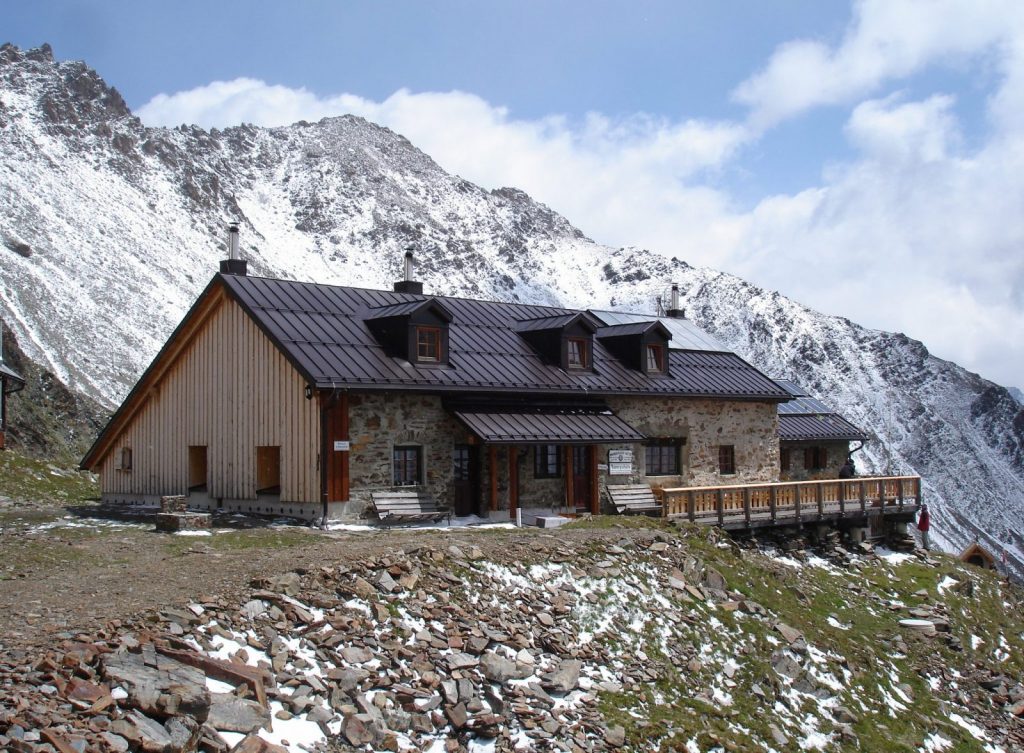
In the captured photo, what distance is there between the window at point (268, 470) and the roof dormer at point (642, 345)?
33.0ft

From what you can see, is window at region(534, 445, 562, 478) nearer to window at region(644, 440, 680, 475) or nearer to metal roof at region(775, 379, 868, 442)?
window at region(644, 440, 680, 475)

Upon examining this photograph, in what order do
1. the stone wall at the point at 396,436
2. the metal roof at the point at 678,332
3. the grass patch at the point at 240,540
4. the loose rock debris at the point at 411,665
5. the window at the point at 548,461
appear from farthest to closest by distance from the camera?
the metal roof at the point at 678,332
the window at the point at 548,461
the stone wall at the point at 396,436
the grass patch at the point at 240,540
the loose rock debris at the point at 411,665

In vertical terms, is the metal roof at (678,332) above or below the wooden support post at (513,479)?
above

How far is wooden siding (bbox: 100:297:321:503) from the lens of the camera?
2262cm

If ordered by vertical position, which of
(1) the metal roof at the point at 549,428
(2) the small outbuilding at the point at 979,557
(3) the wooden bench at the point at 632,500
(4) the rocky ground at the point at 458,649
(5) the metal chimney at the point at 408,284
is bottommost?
(2) the small outbuilding at the point at 979,557

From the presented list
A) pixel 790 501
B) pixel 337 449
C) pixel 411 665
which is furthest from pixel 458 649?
pixel 790 501

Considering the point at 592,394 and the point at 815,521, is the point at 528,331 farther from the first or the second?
the point at 815,521

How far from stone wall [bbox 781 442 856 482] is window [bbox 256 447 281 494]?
19.3m

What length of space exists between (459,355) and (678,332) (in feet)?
34.4

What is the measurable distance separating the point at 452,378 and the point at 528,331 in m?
4.36

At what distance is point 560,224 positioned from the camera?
582 ft

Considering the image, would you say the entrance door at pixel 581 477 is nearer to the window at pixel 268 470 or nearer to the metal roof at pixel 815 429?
the window at pixel 268 470

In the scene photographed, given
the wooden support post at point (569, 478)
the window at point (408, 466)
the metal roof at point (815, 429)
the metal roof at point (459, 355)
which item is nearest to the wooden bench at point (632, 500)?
the wooden support post at point (569, 478)

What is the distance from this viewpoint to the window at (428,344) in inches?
Result: 966
